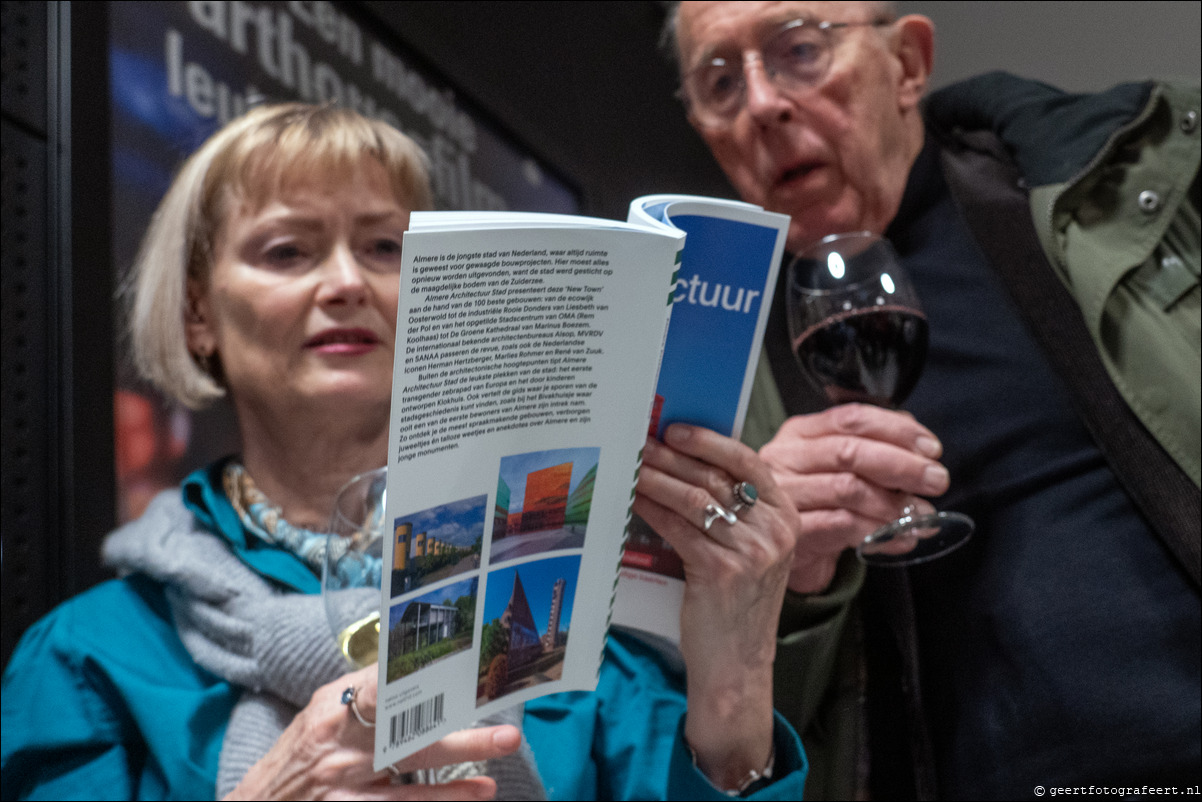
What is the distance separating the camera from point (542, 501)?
676 millimetres

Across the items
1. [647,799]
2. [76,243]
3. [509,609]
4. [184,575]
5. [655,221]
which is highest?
[655,221]

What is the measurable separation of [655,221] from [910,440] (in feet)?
1.86

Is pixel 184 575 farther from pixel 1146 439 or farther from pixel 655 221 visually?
pixel 1146 439

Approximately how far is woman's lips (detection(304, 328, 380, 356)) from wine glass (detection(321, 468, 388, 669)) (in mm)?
474

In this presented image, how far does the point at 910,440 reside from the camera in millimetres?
1067

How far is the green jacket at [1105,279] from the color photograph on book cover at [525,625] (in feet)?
1.68

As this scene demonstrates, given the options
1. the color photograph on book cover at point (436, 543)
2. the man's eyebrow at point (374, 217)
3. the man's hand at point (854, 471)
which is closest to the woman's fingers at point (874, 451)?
the man's hand at point (854, 471)

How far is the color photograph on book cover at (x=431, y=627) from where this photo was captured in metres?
0.63

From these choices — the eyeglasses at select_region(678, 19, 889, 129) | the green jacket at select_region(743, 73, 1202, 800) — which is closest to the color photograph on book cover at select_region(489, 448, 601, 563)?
the green jacket at select_region(743, 73, 1202, 800)

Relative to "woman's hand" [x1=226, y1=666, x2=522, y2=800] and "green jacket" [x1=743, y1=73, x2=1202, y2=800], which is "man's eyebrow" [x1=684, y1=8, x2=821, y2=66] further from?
"woman's hand" [x1=226, y1=666, x2=522, y2=800]

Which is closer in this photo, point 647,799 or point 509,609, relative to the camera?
point 509,609

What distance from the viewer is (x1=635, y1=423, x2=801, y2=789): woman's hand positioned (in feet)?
2.74

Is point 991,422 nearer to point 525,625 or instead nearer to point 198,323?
point 525,625

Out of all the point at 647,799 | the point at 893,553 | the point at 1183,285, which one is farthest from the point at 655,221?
the point at 1183,285
